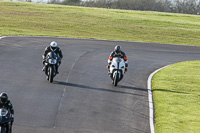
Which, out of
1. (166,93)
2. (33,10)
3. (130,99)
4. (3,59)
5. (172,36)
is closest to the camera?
(130,99)

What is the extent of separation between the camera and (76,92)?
18.1 m

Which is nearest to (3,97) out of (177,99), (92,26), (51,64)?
(51,64)

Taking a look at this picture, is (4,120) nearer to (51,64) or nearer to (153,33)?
(51,64)

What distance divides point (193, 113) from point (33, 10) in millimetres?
50588

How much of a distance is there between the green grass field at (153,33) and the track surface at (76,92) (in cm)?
89

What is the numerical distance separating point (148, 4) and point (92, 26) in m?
67.4

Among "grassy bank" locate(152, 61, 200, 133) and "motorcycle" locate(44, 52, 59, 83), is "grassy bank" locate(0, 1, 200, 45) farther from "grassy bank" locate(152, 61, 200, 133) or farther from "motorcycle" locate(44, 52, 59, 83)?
"motorcycle" locate(44, 52, 59, 83)

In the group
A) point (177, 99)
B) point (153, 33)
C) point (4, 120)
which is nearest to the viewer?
point (4, 120)

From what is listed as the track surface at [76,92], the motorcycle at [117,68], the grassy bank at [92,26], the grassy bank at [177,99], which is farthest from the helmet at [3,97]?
the grassy bank at [92,26]

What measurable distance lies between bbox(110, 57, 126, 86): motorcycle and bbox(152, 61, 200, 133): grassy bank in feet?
5.81

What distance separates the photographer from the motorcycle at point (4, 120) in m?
11.4

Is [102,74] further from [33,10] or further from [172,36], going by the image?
[33,10]

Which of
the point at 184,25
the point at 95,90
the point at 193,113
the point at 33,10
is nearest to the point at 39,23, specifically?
the point at 33,10

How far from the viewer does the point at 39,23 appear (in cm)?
5075
